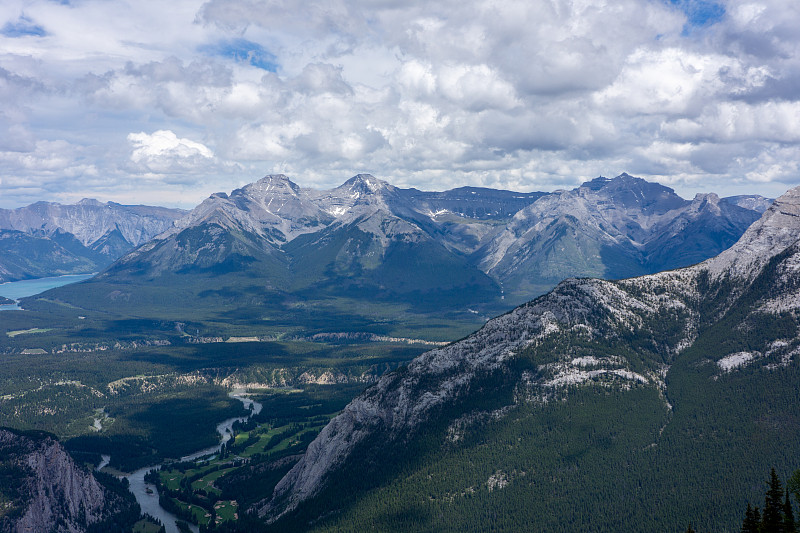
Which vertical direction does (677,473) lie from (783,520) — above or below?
below

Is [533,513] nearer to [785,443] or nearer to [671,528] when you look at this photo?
[671,528]

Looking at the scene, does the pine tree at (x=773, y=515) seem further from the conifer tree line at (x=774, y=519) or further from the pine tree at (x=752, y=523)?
the pine tree at (x=752, y=523)

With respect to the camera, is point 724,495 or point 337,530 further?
point 337,530

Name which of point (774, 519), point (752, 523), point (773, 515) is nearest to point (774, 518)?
point (774, 519)

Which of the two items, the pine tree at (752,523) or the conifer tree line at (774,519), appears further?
the pine tree at (752,523)

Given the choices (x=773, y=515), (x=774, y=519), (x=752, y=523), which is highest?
(x=773, y=515)

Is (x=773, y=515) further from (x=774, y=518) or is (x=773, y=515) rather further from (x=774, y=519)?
(x=774, y=519)

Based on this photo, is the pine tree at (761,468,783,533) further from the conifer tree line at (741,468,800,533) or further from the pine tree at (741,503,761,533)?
the pine tree at (741,503,761,533)

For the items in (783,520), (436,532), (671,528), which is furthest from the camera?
(436,532)

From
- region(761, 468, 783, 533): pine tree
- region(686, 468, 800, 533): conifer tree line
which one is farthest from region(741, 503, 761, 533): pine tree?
region(761, 468, 783, 533): pine tree

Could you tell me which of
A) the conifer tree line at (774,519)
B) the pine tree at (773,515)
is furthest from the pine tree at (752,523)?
the pine tree at (773,515)

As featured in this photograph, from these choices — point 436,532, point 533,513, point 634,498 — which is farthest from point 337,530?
point 634,498
